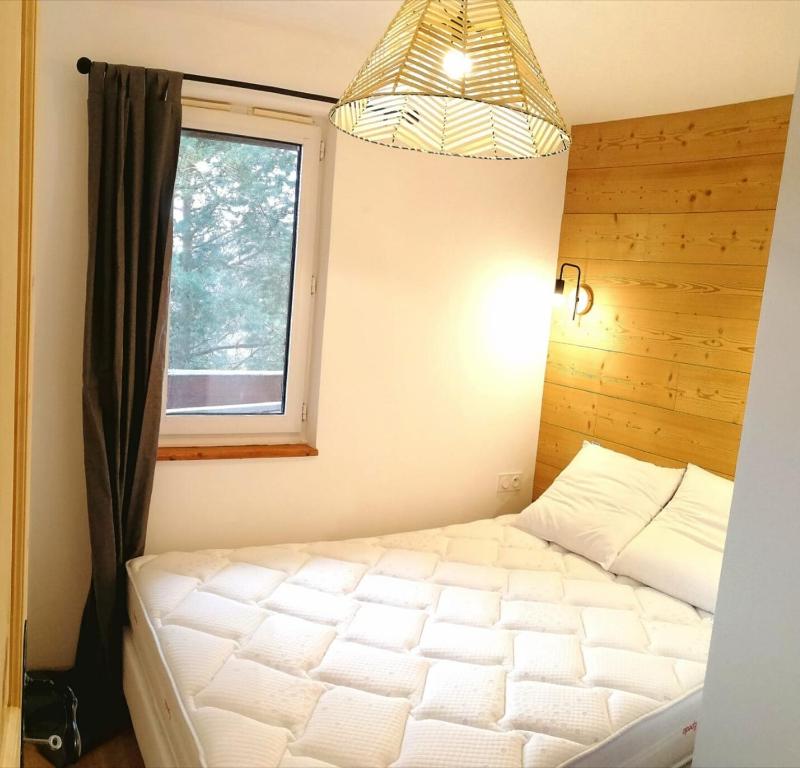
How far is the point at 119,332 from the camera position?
8.27ft

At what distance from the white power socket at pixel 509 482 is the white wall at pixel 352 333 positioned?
41 mm

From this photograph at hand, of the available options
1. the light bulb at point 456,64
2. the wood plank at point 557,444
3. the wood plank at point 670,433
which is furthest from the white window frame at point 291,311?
the light bulb at point 456,64

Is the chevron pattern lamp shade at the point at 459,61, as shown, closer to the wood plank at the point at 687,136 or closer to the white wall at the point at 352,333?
the white wall at the point at 352,333

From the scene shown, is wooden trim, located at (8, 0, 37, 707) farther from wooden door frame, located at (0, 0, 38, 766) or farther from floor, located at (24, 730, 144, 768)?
floor, located at (24, 730, 144, 768)

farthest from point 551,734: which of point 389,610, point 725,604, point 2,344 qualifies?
point 2,344

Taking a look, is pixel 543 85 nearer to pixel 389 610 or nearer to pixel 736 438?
pixel 389 610

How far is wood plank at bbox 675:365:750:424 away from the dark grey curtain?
2.04 meters

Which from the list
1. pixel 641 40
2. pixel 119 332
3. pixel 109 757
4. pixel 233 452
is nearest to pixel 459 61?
pixel 641 40

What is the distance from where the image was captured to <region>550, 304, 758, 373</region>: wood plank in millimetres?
2814

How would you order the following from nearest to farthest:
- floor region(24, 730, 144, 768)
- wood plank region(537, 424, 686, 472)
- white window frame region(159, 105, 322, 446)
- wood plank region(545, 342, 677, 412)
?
floor region(24, 730, 144, 768)
white window frame region(159, 105, 322, 446)
wood plank region(545, 342, 677, 412)
wood plank region(537, 424, 686, 472)

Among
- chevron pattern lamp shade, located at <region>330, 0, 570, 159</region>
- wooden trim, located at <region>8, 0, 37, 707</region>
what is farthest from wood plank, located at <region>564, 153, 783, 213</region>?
wooden trim, located at <region>8, 0, 37, 707</region>

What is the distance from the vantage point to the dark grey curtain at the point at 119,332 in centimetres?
247

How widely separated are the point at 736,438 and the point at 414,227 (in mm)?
1532

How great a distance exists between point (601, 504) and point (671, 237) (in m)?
1.13
